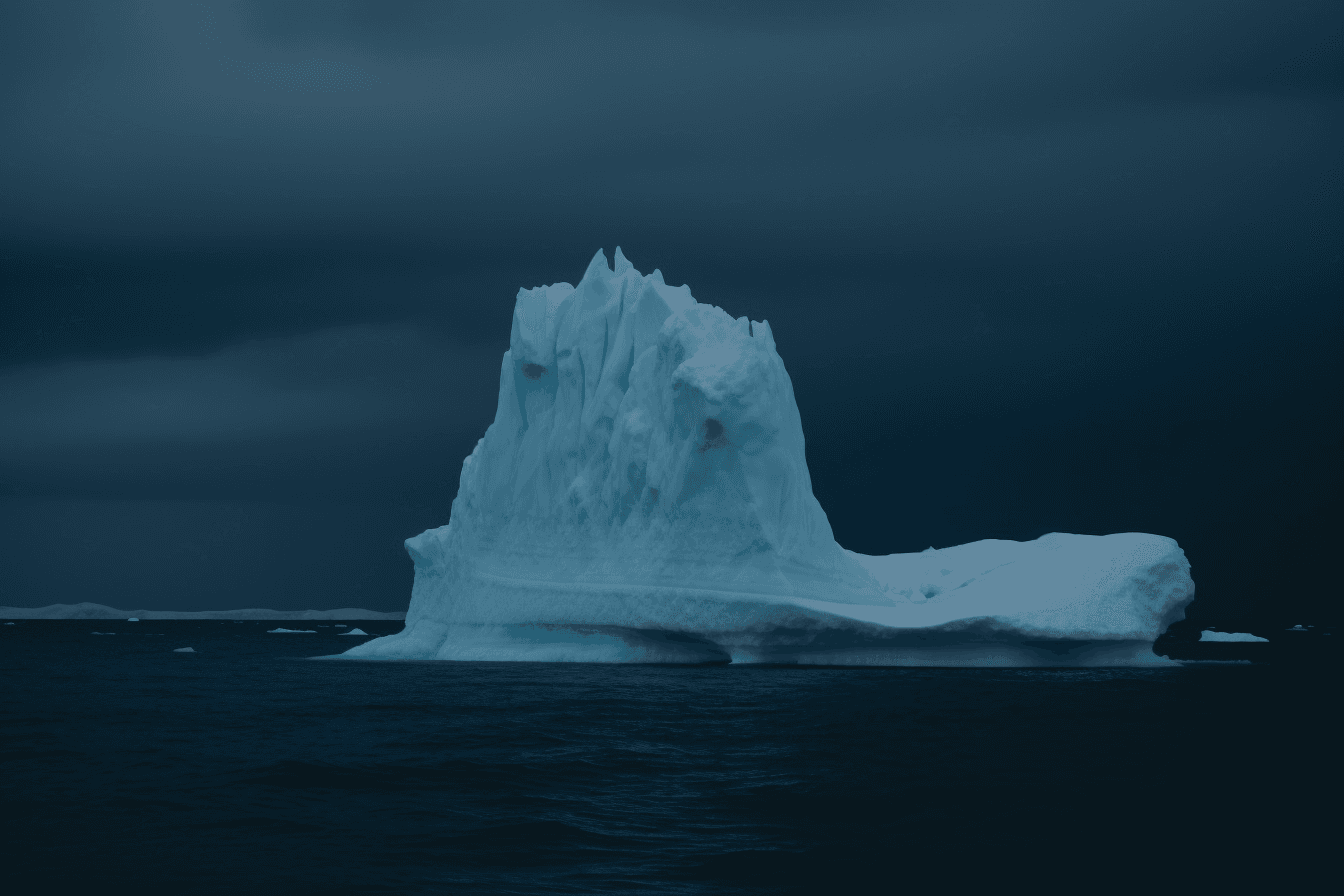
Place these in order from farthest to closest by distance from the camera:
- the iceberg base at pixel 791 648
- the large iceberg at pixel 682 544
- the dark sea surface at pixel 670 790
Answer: the iceberg base at pixel 791 648 < the large iceberg at pixel 682 544 < the dark sea surface at pixel 670 790

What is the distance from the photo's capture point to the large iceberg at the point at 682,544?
2816 centimetres

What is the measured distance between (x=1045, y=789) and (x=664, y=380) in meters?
18.4

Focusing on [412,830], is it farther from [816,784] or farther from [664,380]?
[664,380]

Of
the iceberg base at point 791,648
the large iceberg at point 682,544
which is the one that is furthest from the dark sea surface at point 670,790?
the iceberg base at point 791,648

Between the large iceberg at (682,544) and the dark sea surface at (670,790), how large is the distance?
3948 mm

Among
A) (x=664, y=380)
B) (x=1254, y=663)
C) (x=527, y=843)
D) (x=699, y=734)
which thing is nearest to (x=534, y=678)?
(x=664, y=380)

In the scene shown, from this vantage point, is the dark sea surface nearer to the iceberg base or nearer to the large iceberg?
the large iceberg

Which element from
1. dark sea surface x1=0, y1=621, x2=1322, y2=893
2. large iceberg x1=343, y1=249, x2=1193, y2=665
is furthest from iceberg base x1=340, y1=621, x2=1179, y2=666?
dark sea surface x1=0, y1=621, x2=1322, y2=893

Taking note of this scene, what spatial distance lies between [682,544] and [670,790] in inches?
629

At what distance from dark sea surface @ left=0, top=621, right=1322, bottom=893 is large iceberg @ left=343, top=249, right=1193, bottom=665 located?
3.95m

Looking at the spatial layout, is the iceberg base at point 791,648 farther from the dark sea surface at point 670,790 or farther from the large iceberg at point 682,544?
the dark sea surface at point 670,790

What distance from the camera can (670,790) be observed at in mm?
12812

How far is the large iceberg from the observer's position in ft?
92.4

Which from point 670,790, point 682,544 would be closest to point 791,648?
point 682,544
